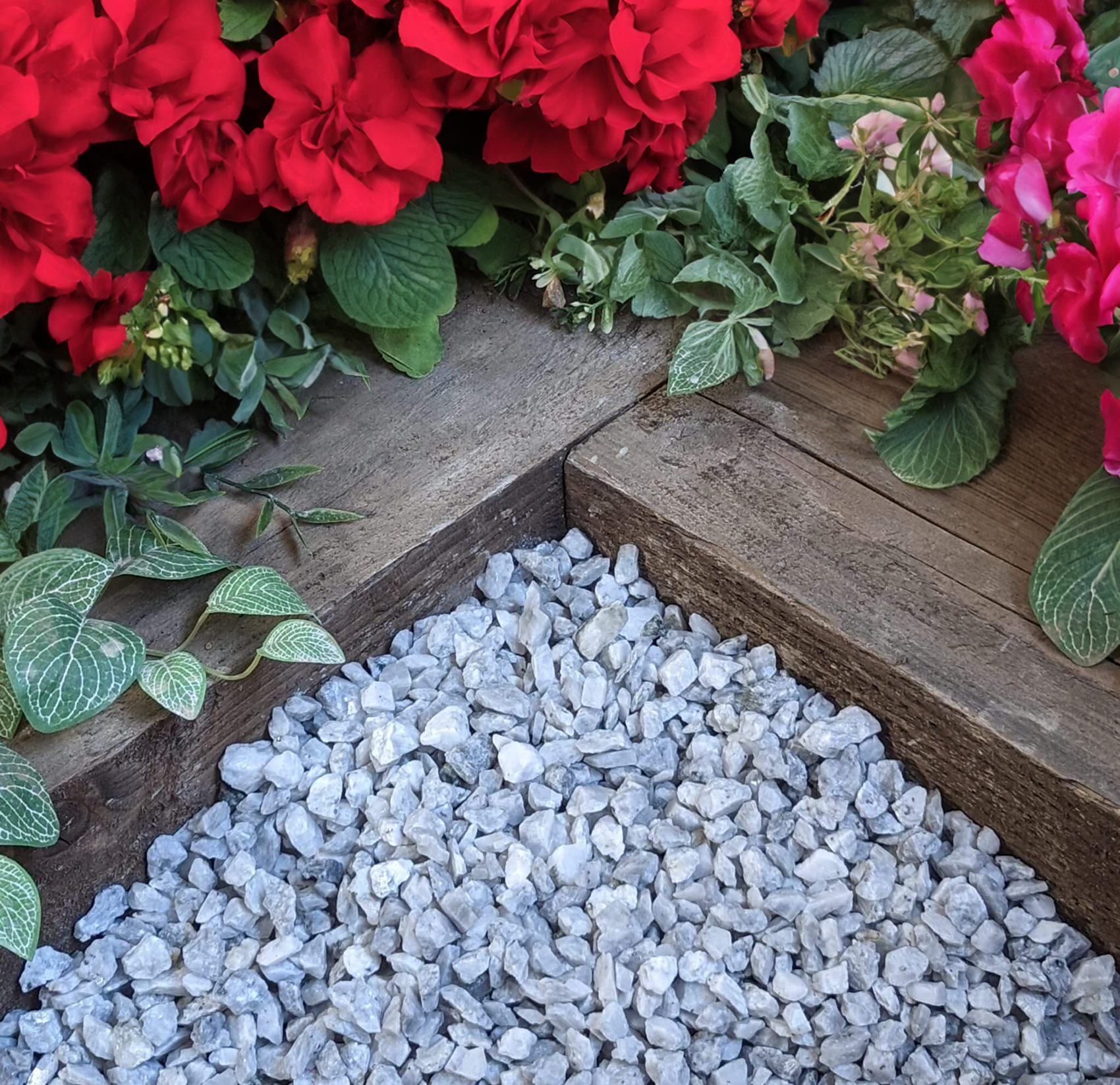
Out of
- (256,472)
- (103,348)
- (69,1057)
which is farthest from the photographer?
(256,472)

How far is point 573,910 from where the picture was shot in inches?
32.7

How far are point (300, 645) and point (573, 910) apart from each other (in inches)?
10.6

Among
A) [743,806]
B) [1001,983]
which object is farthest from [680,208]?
[1001,983]

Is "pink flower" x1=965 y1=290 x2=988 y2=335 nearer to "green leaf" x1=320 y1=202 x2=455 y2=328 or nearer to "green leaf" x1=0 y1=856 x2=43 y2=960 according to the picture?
"green leaf" x1=320 y1=202 x2=455 y2=328

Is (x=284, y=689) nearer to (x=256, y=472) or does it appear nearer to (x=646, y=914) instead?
(x=256, y=472)

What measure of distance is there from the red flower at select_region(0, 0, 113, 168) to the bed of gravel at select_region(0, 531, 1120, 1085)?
1.45ft

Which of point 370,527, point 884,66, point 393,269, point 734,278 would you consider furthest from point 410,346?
point 884,66

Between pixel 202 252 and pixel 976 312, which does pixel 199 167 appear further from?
pixel 976 312

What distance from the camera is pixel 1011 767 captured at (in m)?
0.80

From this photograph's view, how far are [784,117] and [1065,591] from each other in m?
0.49

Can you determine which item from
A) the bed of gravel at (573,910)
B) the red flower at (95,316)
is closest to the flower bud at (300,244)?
the red flower at (95,316)

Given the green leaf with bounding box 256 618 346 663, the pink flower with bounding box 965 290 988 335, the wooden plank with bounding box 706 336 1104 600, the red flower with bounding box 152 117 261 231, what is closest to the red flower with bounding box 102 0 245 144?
the red flower with bounding box 152 117 261 231

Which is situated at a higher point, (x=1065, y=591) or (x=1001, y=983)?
(x=1065, y=591)

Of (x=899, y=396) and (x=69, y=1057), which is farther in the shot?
(x=899, y=396)
